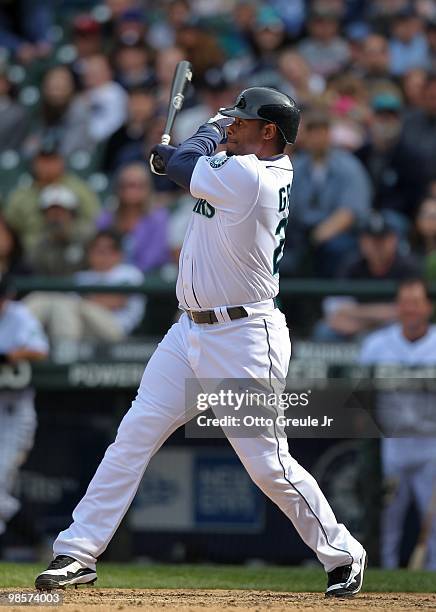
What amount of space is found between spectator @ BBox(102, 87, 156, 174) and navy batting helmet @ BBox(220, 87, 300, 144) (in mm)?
5880

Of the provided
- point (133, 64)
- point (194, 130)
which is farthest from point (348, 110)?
point (133, 64)

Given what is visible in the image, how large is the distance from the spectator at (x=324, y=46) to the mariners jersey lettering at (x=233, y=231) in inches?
263

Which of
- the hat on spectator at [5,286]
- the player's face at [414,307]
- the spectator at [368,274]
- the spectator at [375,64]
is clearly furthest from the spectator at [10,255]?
the spectator at [375,64]

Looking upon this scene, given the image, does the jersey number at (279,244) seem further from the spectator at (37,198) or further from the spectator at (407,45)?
the spectator at (407,45)

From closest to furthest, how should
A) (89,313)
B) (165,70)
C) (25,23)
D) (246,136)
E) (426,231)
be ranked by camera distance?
1. (246,136)
2. (89,313)
3. (426,231)
4. (165,70)
5. (25,23)

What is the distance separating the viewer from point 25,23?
46.8 feet

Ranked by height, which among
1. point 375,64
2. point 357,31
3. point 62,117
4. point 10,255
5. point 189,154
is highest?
point 357,31

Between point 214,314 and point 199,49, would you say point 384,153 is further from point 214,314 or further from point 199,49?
point 214,314

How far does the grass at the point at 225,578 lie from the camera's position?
227 inches

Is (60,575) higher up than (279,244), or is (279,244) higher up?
(279,244)

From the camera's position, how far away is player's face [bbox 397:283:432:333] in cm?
752

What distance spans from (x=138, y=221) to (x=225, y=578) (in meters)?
3.94

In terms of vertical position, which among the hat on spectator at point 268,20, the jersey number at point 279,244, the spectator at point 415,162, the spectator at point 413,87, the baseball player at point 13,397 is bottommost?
the baseball player at point 13,397

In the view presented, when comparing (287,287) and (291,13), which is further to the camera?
(291,13)
